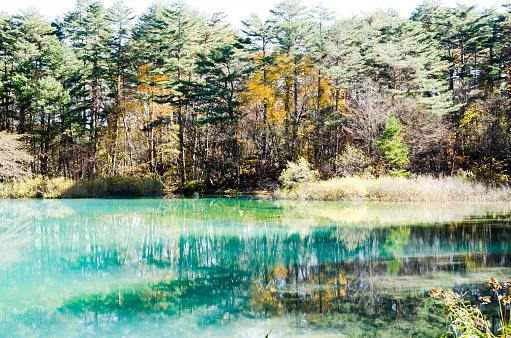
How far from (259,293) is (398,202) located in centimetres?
1548

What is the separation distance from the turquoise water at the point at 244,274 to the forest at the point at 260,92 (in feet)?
42.0

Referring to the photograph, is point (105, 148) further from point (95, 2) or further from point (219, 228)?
point (219, 228)

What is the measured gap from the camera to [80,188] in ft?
89.1

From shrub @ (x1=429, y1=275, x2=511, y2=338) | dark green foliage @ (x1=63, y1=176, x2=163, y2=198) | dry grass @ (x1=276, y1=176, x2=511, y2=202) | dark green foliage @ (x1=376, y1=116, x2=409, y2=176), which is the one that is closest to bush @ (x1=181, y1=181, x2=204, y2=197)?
dark green foliage @ (x1=63, y1=176, x2=163, y2=198)

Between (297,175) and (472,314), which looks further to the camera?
(297,175)

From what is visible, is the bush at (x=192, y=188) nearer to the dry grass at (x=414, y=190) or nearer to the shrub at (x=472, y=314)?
the dry grass at (x=414, y=190)

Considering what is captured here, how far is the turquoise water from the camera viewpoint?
16.0ft

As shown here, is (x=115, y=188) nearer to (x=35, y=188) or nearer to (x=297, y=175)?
(x=35, y=188)

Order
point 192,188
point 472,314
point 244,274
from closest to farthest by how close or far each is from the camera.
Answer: point 472,314
point 244,274
point 192,188

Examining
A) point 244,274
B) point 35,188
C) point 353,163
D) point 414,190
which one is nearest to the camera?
point 244,274

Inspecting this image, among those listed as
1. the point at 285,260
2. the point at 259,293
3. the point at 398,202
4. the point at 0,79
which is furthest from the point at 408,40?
the point at 0,79

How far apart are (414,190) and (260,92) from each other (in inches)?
505

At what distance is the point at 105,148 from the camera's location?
33375mm

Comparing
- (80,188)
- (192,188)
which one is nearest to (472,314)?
(192,188)
